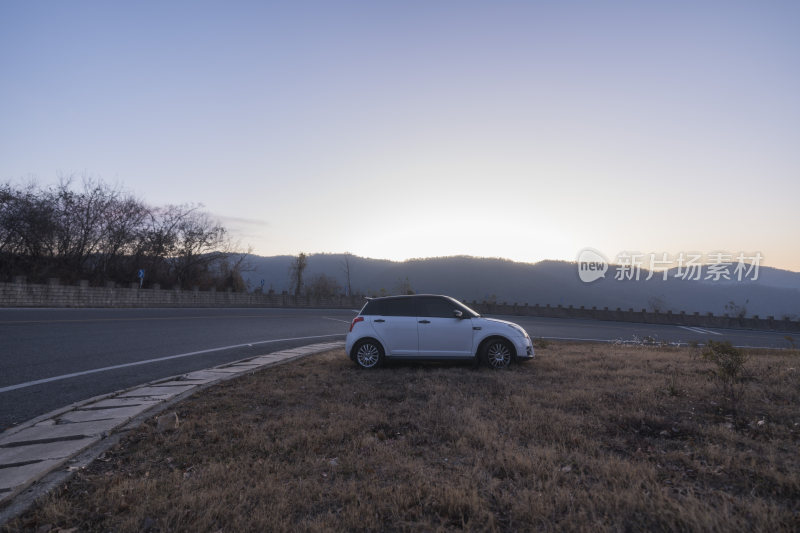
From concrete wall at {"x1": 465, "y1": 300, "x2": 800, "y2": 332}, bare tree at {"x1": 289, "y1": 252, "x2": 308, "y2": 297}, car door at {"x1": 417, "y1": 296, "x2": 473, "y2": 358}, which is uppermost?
bare tree at {"x1": 289, "y1": 252, "x2": 308, "y2": 297}

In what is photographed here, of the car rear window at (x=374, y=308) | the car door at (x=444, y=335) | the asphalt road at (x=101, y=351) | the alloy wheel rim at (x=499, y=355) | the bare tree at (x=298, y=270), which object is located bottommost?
the asphalt road at (x=101, y=351)

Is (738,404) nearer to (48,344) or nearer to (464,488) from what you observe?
(464,488)

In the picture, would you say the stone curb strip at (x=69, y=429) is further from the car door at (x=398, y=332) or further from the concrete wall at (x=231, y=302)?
the concrete wall at (x=231, y=302)

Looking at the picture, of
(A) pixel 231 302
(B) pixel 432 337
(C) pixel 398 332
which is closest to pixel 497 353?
(B) pixel 432 337

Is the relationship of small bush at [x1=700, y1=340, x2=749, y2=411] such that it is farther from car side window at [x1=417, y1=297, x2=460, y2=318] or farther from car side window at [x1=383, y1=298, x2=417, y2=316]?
car side window at [x1=383, y1=298, x2=417, y2=316]

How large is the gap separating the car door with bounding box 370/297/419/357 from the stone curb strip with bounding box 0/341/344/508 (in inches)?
128

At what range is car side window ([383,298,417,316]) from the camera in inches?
373

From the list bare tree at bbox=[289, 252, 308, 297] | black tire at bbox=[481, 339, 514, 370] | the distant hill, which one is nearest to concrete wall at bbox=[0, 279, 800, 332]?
black tire at bbox=[481, 339, 514, 370]

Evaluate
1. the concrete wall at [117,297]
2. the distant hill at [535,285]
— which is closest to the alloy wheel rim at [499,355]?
the concrete wall at [117,297]

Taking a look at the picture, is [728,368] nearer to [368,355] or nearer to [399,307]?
[399,307]

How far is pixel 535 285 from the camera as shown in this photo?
140 m

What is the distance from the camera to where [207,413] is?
5.68 m

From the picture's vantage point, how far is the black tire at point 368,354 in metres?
9.38

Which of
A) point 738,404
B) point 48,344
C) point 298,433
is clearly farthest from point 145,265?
point 738,404
